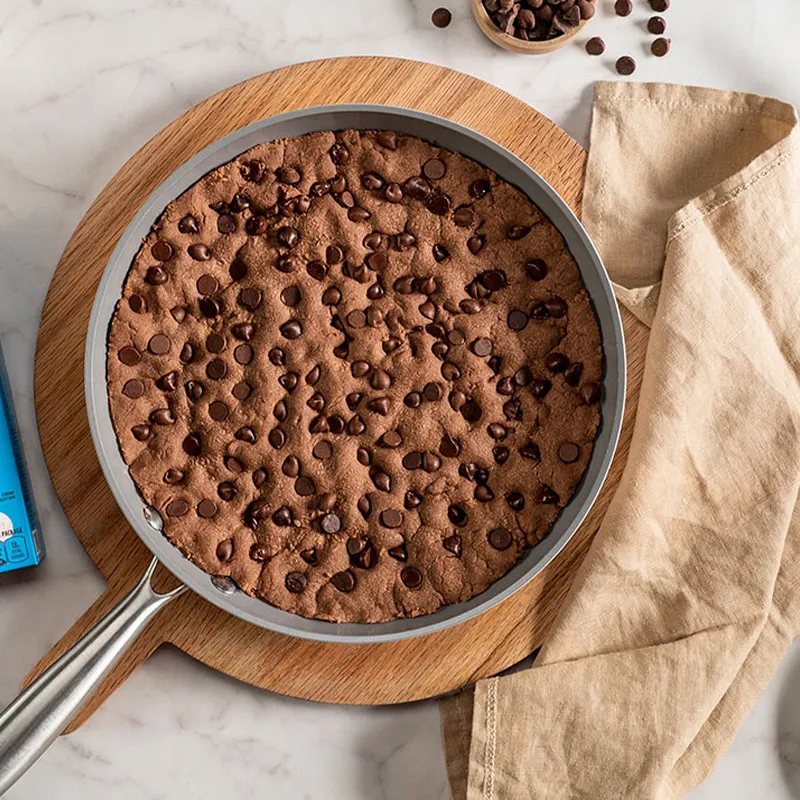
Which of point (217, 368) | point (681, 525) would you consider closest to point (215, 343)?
point (217, 368)

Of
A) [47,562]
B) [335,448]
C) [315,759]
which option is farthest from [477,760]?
[47,562]

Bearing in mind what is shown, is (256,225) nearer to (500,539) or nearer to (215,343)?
(215,343)

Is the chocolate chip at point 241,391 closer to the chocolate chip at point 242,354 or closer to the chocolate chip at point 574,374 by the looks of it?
the chocolate chip at point 242,354

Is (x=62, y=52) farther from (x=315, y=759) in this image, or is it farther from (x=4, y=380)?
(x=315, y=759)

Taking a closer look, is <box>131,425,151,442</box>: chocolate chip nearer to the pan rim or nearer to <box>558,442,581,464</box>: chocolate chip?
the pan rim

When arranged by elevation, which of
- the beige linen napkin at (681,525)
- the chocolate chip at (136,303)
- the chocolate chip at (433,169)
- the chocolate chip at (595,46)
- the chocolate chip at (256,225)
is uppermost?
the chocolate chip at (595,46)

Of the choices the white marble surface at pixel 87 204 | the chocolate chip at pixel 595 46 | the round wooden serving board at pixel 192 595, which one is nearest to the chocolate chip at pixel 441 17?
the white marble surface at pixel 87 204

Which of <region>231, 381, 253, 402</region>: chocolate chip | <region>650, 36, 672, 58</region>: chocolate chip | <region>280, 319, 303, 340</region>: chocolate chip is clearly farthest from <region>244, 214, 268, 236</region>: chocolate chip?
<region>650, 36, 672, 58</region>: chocolate chip
